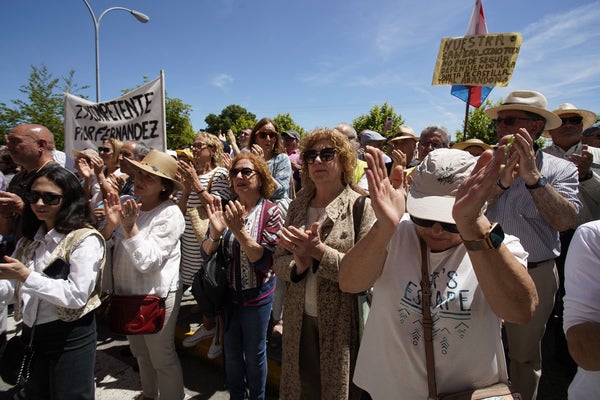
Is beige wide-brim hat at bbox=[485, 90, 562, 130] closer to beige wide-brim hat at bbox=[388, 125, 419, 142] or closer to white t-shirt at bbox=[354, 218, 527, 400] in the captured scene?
white t-shirt at bbox=[354, 218, 527, 400]

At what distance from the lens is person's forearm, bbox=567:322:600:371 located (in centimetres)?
119

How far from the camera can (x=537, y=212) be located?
237cm

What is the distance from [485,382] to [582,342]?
40 cm

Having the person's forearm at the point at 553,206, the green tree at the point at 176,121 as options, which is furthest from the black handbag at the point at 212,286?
the green tree at the point at 176,121

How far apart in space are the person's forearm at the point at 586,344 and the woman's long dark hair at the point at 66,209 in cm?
285

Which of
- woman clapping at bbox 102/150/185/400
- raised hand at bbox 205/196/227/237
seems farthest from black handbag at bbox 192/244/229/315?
woman clapping at bbox 102/150/185/400

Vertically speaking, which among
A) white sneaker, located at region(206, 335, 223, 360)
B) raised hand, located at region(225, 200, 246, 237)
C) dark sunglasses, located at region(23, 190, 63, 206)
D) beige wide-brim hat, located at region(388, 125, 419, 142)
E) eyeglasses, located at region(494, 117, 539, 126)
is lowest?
white sneaker, located at region(206, 335, 223, 360)

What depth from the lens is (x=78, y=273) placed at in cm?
206

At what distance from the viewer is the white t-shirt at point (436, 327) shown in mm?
1342

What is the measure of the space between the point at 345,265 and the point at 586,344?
97 centimetres

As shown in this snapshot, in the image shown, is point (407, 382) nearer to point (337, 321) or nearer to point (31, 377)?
point (337, 321)

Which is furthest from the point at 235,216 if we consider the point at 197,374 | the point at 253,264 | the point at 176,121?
the point at 176,121

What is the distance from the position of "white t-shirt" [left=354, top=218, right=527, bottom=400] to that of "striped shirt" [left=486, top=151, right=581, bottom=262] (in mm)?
1262

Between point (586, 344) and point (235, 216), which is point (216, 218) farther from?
point (586, 344)
